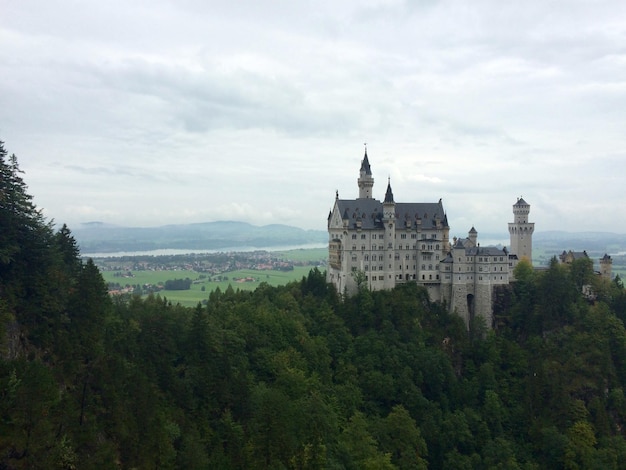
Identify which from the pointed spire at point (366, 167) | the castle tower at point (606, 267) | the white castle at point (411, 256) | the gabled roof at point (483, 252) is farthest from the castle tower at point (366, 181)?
the castle tower at point (606, 267)

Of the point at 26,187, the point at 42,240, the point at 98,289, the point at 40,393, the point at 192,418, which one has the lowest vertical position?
the point at 192,418

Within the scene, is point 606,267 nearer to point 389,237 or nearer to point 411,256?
point 411,256

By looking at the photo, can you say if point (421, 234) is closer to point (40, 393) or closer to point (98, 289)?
point (98, 289)

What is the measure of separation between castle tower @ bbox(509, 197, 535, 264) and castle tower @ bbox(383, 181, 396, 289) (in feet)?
82.8

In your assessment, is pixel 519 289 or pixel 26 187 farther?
pixel 519 289

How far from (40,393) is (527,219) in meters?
88.3

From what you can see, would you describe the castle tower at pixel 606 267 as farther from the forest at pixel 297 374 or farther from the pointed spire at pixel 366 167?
the pointed spire at pixel 366 167

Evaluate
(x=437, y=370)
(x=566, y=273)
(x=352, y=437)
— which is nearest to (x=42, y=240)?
(x=352, y=437)

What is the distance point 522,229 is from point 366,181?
2918 centimetres

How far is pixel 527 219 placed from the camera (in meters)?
104

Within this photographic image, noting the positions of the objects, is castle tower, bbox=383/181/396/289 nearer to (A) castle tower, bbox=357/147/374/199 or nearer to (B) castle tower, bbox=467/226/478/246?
(A) castle tower, bbox=357/147/374/199

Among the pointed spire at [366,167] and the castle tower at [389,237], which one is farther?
the pointed spire at [366,167]

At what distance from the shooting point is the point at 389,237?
93125mm

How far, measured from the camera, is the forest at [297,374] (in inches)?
1682
